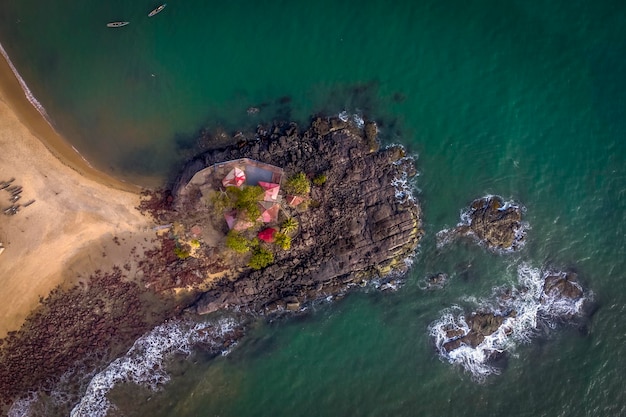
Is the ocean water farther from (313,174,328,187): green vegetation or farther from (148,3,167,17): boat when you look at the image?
(313,174,328,187): green vegetation

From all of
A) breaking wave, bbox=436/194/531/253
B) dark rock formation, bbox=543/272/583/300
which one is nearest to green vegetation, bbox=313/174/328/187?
breaking wave, bbox=436/194/531/253

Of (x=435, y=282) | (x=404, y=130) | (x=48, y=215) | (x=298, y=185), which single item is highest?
(x=404, y=130)

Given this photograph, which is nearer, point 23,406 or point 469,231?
point 23,406

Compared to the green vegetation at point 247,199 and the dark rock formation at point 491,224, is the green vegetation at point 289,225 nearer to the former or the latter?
the green vegetation at point 247,199

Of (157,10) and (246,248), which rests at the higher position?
(157,10)

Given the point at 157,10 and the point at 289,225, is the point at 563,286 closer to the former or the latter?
the point at 289,225

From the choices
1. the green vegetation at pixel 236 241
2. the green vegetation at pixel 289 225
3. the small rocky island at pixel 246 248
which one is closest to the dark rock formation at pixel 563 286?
the small rocky island at pixel 246 248

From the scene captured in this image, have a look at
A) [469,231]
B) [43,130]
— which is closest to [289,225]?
[469,231]

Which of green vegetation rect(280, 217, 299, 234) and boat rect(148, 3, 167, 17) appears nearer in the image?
green vegetation rect(280, 217, 299, 234)
